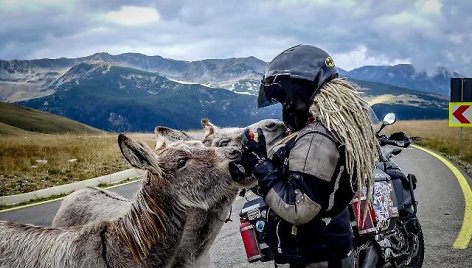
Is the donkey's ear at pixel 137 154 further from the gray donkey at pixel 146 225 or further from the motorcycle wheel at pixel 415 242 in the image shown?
the motorcycle wheel at pixel 415 242

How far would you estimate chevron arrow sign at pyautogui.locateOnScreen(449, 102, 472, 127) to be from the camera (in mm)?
19594

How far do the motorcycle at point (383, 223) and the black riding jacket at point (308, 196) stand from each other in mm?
872

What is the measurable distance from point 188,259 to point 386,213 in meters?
2.50

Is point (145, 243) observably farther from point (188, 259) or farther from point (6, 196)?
point (6, 196)

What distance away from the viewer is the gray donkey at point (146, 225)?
3441 millimetres

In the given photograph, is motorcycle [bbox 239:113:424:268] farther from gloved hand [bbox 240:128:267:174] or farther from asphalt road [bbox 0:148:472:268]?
gloved hand [bbox 240:128:267:174]

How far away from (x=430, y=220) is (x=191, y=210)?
632 centimetres

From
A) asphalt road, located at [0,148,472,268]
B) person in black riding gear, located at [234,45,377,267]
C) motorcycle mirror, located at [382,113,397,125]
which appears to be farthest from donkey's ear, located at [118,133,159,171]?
motorcycle mirror, located at [382,113,397,125]

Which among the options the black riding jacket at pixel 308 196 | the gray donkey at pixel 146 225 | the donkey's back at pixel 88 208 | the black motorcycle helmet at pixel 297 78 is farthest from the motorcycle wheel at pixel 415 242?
the donkey's back at pixel 88 208

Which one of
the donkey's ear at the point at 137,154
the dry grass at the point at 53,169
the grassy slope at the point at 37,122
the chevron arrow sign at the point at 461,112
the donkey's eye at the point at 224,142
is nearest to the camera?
the donkey's ear at the point at 137,154

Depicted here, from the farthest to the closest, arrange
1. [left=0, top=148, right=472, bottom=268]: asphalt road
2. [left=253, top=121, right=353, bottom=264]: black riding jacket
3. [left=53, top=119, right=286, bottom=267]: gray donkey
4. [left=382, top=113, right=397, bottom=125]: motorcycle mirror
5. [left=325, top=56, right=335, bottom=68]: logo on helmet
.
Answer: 1. [left=0, top=148, right=472, bottom=268]: asphalt road
2. [left=382, top=113, right=397, bottom=125]: motorcycle mirror
3. [left=53, top=119, right=286, bottom=267]: gray donkey
4. [left=325, top=56, right=335, bottom=68]: logo on helmet
5. [left=253, top=121, right=353, bottom=264]: black riding jacket

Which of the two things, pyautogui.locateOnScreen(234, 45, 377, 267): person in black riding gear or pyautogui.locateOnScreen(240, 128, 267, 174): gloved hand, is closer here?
pyautogui.locateOnScreen(234, 45, 377, 267): person in black riding gear

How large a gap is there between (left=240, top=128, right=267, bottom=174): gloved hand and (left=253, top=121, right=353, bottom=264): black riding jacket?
74mm

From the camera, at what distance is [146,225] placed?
141 inches
